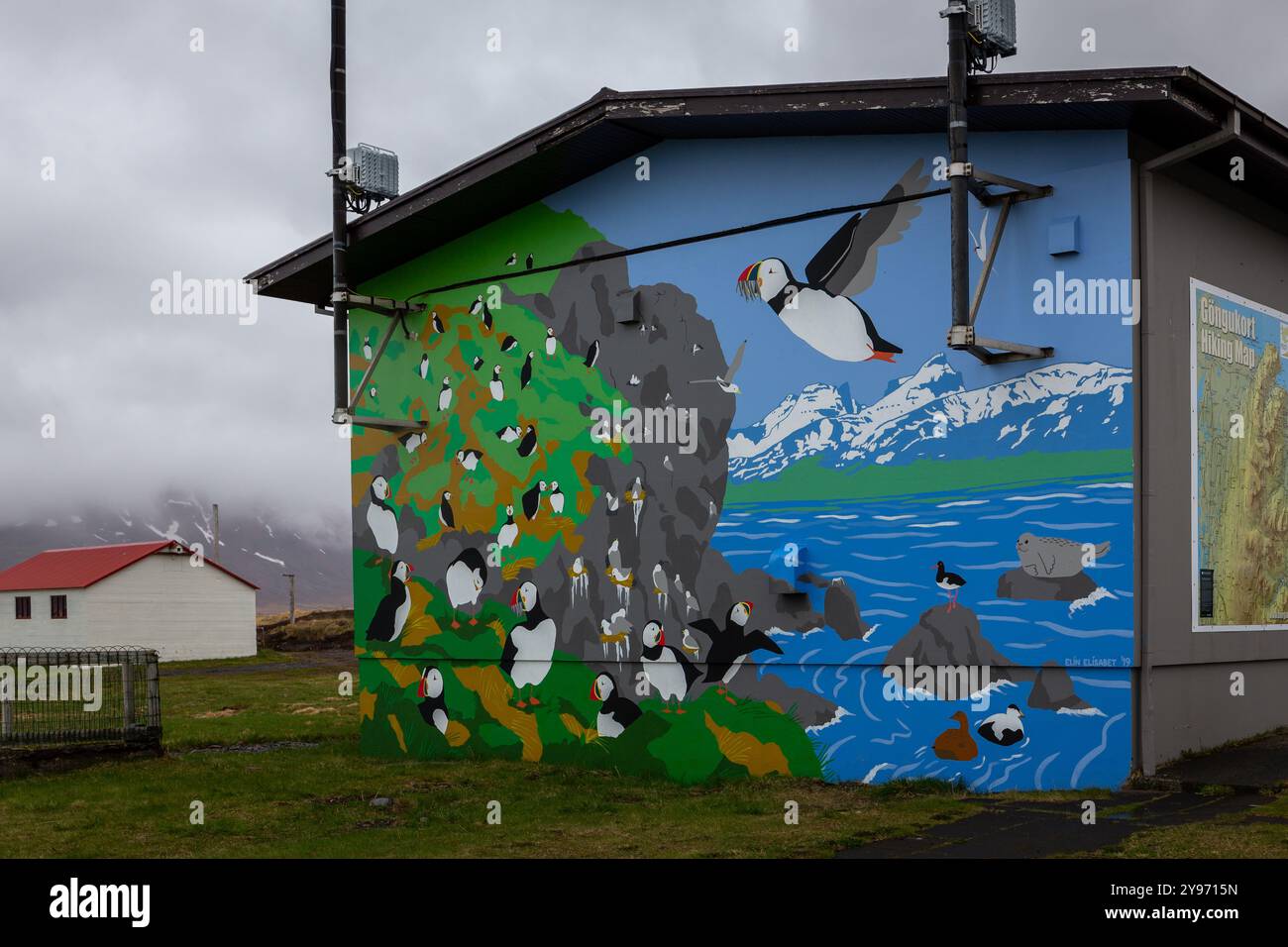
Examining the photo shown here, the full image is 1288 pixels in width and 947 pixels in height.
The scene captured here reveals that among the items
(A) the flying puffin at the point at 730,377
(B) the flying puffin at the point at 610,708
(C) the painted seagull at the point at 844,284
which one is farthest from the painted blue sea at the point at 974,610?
(B) the flying puffin at the point at 610,708

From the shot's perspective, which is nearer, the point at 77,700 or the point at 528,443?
the point at 528,443

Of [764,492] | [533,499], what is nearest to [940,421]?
[764,492]

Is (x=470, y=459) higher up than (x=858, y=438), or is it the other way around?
(x=858, y=438)

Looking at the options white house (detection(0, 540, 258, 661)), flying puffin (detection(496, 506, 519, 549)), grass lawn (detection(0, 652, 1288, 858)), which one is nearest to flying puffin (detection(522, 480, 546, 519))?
flying puffin (detection(496, 506, 519, 549))

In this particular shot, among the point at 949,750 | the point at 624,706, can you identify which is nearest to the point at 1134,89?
the point at 949,750

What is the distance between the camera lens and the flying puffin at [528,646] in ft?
50.0

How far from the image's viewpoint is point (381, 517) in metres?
17.4

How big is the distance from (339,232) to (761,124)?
5.27 meters

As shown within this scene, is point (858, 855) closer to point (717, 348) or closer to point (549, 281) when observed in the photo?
point (717, 348)

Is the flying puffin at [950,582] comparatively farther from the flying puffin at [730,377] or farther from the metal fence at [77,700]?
the metal fence at [77,700]

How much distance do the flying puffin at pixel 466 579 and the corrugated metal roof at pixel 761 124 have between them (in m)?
3.79

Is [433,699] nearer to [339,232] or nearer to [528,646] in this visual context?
[528,646]

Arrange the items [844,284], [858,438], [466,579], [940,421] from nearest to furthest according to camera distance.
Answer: [940,421] < [858,438] < [844,284] < [466,579]
